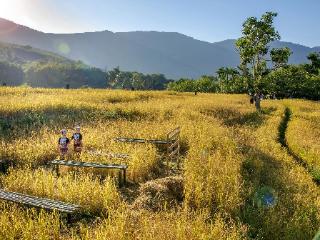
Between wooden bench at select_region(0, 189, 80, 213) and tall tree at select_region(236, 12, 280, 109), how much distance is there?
1500 inches

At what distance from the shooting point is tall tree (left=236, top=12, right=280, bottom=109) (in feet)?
150

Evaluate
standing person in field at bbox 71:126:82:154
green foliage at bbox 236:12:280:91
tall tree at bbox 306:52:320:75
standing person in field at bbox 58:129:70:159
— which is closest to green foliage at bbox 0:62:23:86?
tall tree at bbox 306:52:320:75

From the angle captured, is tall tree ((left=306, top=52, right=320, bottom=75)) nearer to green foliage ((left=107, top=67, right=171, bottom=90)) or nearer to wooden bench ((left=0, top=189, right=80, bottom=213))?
green foliage ((left=107, top=67, right=171, bottom=90))

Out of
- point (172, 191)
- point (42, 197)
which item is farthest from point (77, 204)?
point (172, 191)

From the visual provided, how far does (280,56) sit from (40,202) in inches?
1685

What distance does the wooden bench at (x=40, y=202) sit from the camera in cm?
867

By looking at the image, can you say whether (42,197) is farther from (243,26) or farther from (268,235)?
(243,26)

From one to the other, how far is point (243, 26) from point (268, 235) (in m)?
40.8

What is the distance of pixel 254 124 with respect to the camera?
103 ft

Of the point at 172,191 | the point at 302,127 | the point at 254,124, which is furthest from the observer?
the point at 254,124

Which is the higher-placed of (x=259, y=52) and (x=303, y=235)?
(x=259, y=52)

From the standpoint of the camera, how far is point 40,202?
9.06 meters

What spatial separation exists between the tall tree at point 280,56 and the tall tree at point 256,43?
1.16 metres

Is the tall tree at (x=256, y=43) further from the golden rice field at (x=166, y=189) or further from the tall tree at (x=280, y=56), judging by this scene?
the golden rice field at (x=166, y=189)
